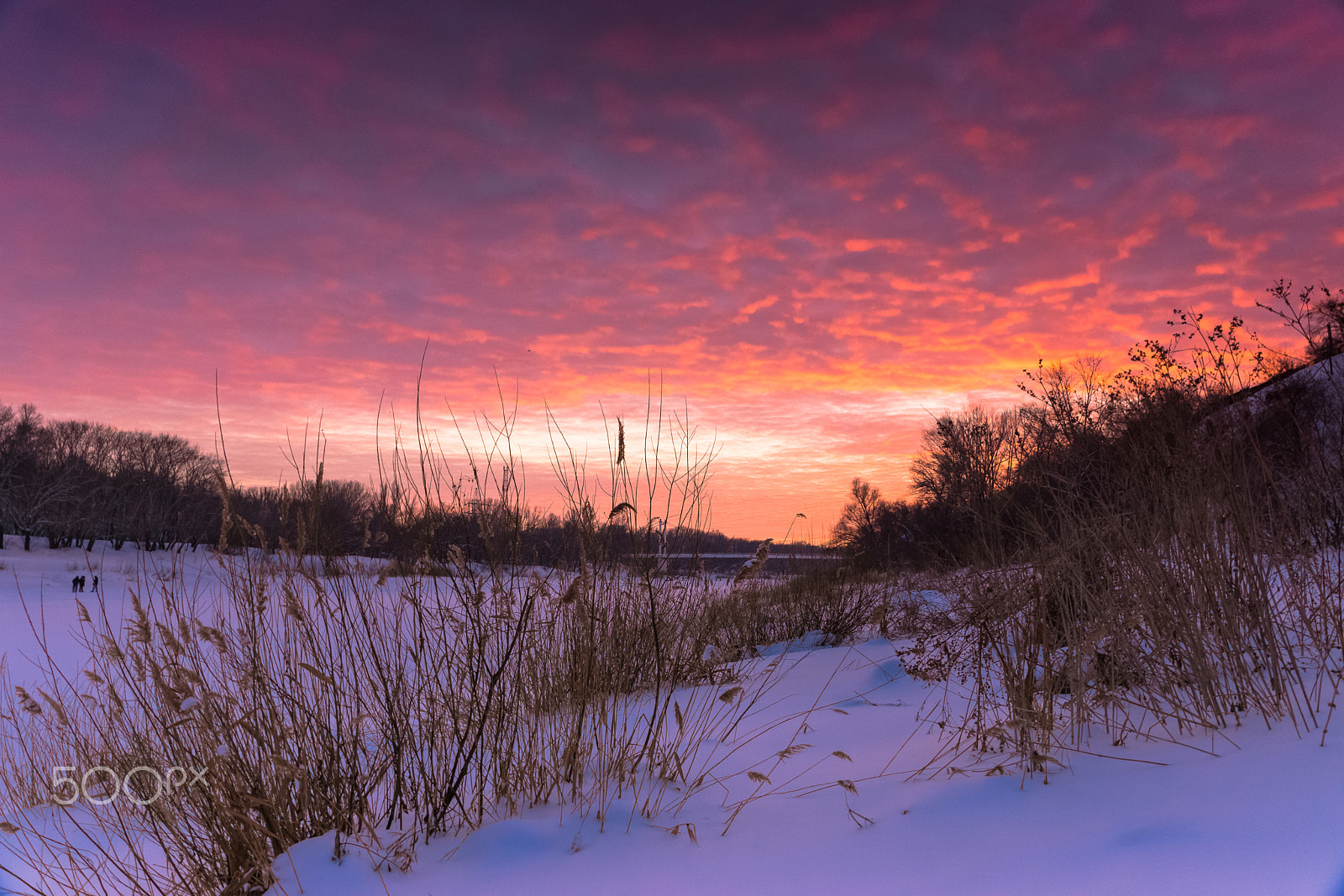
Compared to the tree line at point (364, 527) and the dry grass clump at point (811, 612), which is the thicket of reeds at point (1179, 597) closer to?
the tree line at point (364, 527)

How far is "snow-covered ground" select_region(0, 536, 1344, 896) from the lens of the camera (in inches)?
82.0

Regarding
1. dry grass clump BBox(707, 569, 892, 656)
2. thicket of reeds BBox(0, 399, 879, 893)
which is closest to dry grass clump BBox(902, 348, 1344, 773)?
thicket of reeds BBox(0, 399, 879, 893)

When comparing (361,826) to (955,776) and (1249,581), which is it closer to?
(955,776)

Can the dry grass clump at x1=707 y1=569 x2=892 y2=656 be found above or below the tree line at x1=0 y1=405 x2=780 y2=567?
below

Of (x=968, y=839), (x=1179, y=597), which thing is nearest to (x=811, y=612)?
(x=1179, y=597)

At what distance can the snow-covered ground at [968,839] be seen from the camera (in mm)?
2082

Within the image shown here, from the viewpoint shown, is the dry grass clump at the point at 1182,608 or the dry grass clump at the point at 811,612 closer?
the dry grass clump at the point at 1182,608

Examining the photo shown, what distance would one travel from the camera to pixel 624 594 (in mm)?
4375

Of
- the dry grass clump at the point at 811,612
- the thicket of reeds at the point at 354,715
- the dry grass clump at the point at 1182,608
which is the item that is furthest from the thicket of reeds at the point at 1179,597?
the dry grass clump at the point at 811,612

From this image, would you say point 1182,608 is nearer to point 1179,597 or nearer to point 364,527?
point 1179,597

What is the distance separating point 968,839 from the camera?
2488 mm

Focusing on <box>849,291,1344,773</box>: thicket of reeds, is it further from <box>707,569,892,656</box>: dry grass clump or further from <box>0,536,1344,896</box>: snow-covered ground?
<box>707,569,892,656</box>: dry grass clump

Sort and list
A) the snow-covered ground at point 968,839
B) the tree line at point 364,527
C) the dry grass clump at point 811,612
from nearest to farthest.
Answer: the snow-covered ground at point 968,839 < the tree line at point 364,527 < the dry grass clump at point 811,612

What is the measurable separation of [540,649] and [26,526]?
50075 mm
